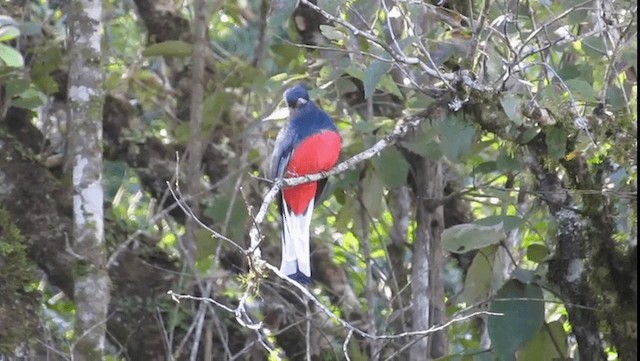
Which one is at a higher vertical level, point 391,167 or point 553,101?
point 553,101

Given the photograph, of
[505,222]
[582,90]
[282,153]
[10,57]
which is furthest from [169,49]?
[582,90]

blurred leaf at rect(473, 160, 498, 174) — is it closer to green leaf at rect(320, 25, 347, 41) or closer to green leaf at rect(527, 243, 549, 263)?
green leaf at rect(527, 243, 549, 263)

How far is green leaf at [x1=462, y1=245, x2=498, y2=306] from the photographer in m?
3.81

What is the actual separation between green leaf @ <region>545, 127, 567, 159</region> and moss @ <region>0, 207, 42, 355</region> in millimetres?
2181

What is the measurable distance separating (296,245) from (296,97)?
68cm

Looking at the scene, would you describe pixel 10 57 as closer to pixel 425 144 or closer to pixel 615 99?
pixel 425 144

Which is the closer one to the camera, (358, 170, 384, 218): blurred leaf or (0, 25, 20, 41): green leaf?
(0, 25, 20, 41): green leaf

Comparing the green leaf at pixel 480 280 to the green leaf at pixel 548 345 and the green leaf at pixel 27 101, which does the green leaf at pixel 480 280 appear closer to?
the green leaf at pixel 548 345

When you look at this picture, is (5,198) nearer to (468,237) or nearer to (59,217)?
(59,217)

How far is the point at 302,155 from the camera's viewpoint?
14.1 feet

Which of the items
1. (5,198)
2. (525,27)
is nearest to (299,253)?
(525,27)

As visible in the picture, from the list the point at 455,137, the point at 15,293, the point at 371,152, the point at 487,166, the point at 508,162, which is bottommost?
the point at 15,293

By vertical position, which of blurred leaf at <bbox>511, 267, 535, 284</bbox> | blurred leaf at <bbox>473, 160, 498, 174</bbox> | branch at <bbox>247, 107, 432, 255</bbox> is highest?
branch at <bbox>247, 107, 432, 255</bbox>

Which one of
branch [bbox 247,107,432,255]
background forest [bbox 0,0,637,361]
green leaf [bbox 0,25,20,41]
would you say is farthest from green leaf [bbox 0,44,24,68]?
branch [bbox 247,107,432,255]
